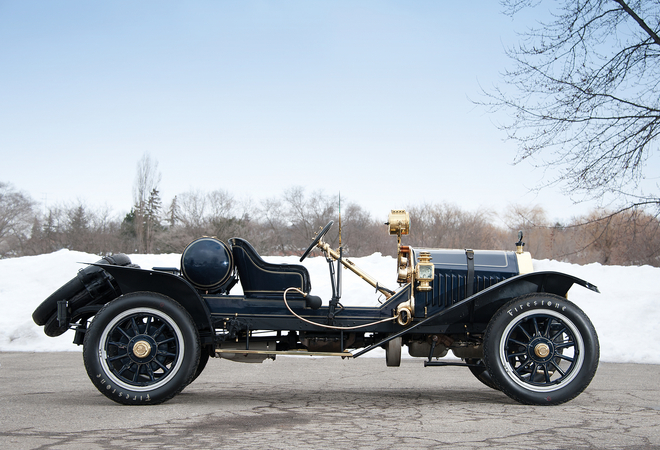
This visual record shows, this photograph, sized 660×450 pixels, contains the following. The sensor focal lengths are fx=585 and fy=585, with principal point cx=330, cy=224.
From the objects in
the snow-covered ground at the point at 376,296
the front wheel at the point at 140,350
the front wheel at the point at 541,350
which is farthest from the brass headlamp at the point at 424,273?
the snow-covered ground at the point at 376,296

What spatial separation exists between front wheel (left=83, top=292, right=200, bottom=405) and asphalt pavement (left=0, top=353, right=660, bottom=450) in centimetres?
16

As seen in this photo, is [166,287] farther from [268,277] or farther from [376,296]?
[376,296]

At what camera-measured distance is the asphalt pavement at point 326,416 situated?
3629mm

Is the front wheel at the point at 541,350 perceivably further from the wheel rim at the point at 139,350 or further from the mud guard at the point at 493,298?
the wheel rim at the point at 139,350

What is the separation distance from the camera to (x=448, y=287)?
550 centimetres

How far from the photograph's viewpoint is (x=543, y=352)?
4949 millimetres

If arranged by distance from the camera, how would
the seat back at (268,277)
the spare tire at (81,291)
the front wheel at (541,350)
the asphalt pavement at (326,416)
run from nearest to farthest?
the asphalt pavement at (326,416) → the front wheel at (541,350) → the seat back at (268,277) → the spare tire at (81,291)

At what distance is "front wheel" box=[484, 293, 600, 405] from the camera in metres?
4.89

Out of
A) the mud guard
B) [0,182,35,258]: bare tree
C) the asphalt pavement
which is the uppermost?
[0,182,35,258]: bare tree


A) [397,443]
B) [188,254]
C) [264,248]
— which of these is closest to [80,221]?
[264,248]

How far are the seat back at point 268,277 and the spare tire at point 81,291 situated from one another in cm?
133

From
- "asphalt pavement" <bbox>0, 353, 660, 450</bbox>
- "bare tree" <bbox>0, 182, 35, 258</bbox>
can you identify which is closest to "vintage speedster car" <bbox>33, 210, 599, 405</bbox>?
"asphalt pavement" <bbox>0, 353, 660, 450</bbox>

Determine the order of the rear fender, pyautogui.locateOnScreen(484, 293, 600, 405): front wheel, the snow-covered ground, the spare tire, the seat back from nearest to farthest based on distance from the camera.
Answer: pyautogui.locateOnScreen(484, 293, 600, 405): front wheel → the rear fender → the seat back → the spare tire → the snow-covered ground

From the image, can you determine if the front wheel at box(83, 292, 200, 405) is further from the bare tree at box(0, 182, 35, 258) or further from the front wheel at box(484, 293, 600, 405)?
the bare tree at box(0, 182, 35, 258)
